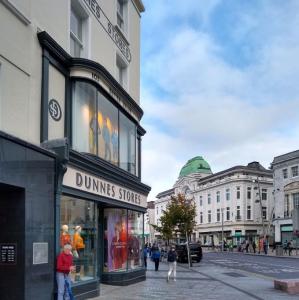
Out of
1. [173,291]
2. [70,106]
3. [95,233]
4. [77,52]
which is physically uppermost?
[77,52]

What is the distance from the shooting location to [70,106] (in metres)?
15.5

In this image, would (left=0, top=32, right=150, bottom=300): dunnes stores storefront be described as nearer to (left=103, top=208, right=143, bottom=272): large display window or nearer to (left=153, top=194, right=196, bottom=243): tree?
(left=103, top=208, right=143, bottom=272): large display window

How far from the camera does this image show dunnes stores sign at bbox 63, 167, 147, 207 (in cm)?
1467

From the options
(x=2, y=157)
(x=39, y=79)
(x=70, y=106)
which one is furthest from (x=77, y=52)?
(x=2, y=157)

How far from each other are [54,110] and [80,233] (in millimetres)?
3733

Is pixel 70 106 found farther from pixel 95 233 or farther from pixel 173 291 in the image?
pixel 173 291

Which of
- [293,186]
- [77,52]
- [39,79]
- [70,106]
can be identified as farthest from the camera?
[293,186]

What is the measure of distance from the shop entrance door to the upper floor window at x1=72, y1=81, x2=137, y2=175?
4038 millimetres

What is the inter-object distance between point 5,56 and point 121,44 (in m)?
9.74

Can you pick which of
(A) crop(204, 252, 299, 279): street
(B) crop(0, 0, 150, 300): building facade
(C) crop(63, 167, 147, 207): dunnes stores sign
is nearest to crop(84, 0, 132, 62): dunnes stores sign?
(B) crop(0, 0, 150, 300): building facade

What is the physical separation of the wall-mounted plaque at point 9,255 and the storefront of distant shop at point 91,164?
1.72 m

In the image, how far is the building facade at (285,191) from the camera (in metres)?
72.6

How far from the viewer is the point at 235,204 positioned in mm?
99125

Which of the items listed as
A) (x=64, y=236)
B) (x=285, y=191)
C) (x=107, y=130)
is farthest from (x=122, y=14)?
(x=285, y=191)
